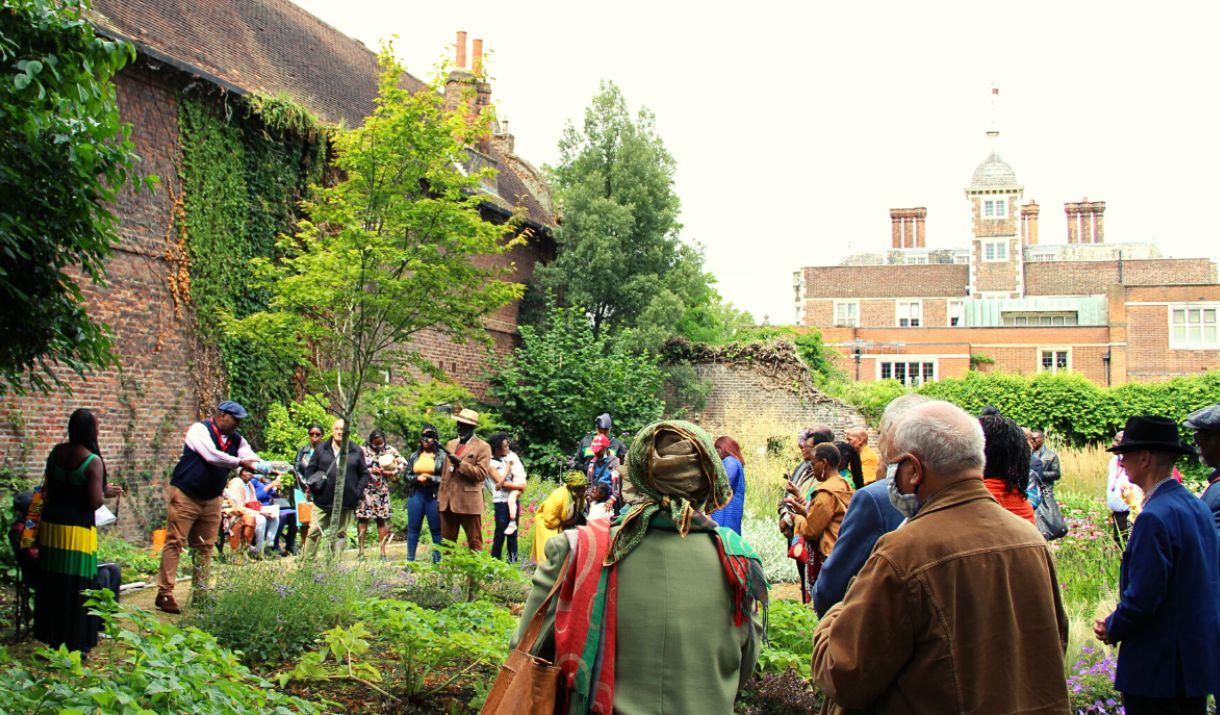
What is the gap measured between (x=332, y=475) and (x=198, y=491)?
9.20ft

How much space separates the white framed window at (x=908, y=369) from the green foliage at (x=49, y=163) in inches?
1864

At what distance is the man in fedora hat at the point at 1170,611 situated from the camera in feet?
12.4

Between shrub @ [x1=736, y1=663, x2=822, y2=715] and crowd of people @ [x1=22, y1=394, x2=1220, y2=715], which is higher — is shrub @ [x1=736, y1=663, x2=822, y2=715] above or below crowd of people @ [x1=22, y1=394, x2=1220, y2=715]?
below

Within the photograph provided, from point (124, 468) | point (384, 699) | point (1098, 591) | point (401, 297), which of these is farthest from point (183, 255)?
point (1098, 591)

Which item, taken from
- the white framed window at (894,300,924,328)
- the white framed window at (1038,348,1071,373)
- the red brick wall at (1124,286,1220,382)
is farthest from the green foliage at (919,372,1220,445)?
the white framed window at (894,300,924,328)

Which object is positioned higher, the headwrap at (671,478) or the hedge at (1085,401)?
the hedge at (1085,401)

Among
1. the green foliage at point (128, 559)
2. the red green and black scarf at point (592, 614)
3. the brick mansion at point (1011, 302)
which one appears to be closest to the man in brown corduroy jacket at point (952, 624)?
the red green and black scarf at point (592, 614)

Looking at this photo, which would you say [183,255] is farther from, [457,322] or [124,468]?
[457,322]

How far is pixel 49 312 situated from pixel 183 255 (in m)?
9.08

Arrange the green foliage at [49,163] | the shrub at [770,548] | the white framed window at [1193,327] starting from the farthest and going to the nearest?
the white framed window at [1193,327], the shrub at [770,548], the green foliage at [49,163]

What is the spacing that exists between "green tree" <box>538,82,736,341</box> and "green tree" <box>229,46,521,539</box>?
13.3 m

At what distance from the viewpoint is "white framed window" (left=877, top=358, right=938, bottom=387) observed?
163ft

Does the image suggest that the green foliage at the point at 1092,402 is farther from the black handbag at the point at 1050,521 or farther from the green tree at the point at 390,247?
the green tree at the point at 390,247

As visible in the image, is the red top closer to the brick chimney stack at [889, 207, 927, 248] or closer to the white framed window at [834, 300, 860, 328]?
the white framed window at [834, 300, 860, 328]
